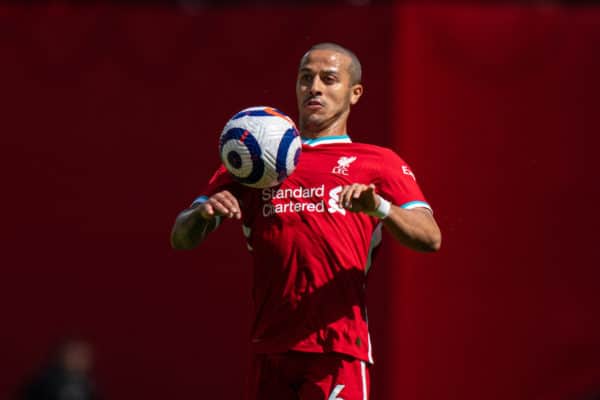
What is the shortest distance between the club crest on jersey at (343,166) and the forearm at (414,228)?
1.41ft

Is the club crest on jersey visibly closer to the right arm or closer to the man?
the man

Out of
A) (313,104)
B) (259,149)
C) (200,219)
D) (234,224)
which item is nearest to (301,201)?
(259,149)

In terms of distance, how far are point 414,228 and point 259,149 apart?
0.87m

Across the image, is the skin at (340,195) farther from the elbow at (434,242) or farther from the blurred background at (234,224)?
the blurred background at (234,224)

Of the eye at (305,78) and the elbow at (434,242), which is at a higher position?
the eye at (305,78)

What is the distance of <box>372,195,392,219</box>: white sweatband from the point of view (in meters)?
5.30

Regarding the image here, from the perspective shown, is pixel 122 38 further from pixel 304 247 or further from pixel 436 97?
pixel 304 247

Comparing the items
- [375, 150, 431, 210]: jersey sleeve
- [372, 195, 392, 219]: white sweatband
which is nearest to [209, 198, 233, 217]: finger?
[372, 195, 392, 219]: white sweatband

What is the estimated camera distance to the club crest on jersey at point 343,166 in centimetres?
578

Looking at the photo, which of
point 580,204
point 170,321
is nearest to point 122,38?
point 170,321

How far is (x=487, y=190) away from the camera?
429 inches

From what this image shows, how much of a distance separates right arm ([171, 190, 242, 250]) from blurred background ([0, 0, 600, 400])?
16.7 ft

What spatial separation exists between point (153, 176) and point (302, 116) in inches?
236

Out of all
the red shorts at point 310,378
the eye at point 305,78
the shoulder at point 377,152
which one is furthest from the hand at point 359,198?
the eye at point 305,78
